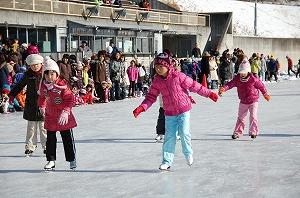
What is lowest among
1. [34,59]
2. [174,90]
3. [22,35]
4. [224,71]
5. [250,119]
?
[250,119]

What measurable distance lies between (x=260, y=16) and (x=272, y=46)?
14.6 metres

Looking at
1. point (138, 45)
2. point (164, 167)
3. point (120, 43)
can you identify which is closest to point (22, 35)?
point (120, 43)

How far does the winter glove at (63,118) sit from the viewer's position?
6.07 m

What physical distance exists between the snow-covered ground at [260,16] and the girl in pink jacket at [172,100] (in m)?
38.4

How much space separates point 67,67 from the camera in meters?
14.2

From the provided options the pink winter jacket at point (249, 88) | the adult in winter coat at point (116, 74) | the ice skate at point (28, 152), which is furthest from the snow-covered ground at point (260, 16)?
the ice skate at point (28, 152)

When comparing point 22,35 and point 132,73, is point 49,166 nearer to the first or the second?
point 132,73

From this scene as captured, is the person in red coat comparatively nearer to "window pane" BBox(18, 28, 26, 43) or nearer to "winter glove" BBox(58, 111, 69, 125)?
"winter glove" BBox(58, 111, 69, 125)

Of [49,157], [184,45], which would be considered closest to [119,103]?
[49,157]

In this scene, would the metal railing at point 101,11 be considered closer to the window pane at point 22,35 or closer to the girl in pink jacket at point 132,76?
the window pane at point 22,35

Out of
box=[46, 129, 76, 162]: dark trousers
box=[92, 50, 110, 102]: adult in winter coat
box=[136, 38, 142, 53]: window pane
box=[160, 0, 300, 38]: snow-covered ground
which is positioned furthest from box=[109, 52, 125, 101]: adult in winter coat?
box=[160, 0, 300, 38]: snow-covered ground

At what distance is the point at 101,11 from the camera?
2481 cm

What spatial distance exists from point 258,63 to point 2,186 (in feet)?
70.8

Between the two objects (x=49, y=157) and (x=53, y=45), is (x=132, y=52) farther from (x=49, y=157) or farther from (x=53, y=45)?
(x=49, y=157)
